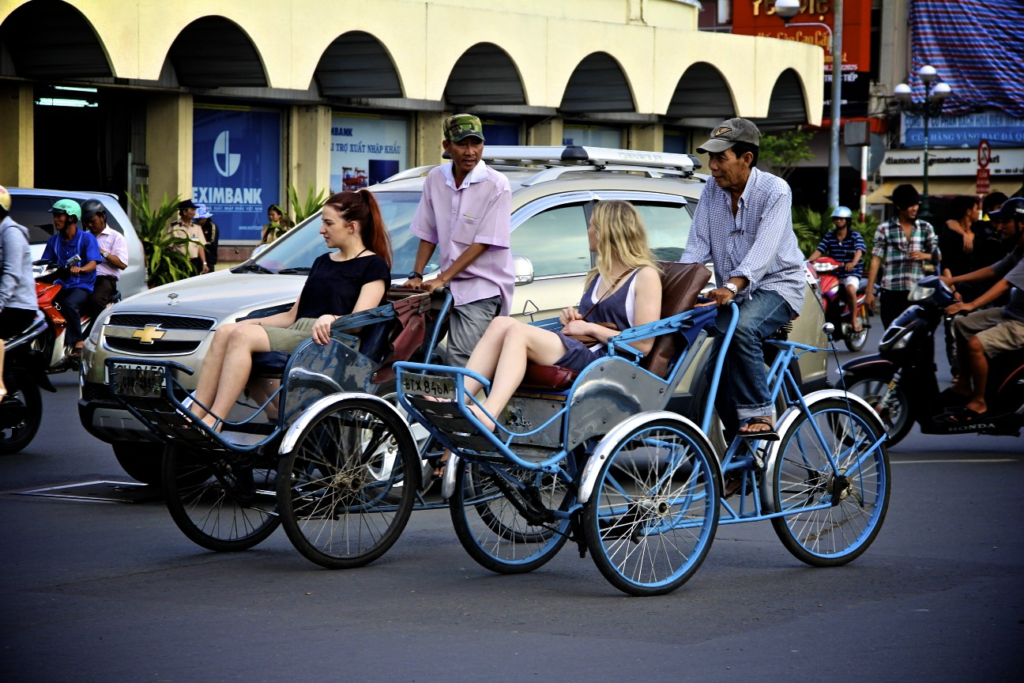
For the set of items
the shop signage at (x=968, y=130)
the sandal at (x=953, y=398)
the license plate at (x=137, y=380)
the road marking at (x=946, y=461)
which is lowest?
the road marking at (x=946, y=461)

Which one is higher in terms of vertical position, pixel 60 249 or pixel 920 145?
pixel 920 145

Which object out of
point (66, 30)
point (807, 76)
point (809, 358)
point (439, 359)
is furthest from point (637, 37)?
point (439, 359)

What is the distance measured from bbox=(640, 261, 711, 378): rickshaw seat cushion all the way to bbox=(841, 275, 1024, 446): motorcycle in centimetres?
425

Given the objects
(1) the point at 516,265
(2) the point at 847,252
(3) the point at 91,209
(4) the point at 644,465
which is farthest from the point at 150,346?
(2) the point at 847,252

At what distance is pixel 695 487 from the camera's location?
6422 mm

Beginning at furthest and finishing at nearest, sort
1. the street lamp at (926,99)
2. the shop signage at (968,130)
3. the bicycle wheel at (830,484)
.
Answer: the shop signage at (968,130) < the street lamp at (926,99) < the bicycle wheel at (830,484)

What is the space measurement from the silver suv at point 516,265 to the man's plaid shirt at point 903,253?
399 centimetres

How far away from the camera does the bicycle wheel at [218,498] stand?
22.4ft

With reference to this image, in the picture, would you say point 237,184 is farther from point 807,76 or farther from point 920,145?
A: point 920,145

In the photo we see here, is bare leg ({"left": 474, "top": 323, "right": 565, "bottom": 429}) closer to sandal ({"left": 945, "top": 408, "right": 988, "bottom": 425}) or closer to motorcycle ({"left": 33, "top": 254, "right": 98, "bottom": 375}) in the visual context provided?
sandal ({"left": 945, "top": 408, "right": 988, "bottom": 425})

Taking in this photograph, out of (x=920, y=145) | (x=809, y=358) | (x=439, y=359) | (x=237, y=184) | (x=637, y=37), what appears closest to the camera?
(x=439, y=359)

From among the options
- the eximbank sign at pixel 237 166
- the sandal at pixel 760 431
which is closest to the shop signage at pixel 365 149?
the eximbank sign at pixel 237 166

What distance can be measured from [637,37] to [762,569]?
2312cm

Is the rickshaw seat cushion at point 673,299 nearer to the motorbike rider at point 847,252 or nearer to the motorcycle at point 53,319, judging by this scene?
the motorcycle at point 53,319
